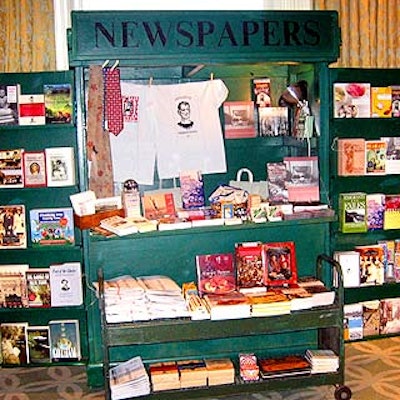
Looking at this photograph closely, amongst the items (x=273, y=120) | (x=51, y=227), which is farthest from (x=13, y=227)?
(x=273, y=120)

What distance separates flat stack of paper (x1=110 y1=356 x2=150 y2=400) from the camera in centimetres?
308

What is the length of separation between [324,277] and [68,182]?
66.6 inches

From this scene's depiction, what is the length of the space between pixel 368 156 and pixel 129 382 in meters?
2.21

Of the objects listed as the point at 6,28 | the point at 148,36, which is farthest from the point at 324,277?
the point at 6,28

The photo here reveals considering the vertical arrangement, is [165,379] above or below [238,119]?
below

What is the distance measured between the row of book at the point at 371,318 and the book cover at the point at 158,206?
154 cm

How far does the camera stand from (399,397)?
332cm

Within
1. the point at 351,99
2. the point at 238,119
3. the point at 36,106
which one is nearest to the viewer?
the point at 238,119

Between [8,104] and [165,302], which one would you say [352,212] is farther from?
[8,104]

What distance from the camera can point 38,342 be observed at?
403 centimetres

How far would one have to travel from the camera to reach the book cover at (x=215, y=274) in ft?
11.1

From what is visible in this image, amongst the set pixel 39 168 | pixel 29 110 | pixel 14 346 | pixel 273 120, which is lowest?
pixel 14 346

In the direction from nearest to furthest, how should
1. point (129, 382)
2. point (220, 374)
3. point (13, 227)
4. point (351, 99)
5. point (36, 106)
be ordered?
point (129, 382) → point (220, 374) → point (36, 106) → point (13, 227) → point (351, 99)

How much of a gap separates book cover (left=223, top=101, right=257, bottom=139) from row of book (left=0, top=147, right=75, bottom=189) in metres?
1.02
